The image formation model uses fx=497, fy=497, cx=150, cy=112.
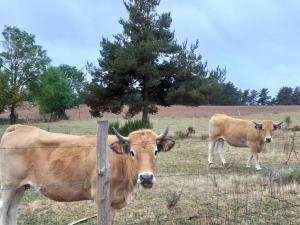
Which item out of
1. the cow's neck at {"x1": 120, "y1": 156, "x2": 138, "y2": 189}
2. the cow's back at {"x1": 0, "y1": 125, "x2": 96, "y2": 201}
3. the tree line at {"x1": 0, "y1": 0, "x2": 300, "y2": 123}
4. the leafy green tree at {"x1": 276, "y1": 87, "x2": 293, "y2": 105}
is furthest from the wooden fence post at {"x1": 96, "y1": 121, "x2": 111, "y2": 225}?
the leafy green tree at {"x1": 276, "y1": 87, "x2": 293, "y2": 105}

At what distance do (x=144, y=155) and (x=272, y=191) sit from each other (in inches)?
198

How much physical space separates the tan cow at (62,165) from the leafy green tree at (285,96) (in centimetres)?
11750

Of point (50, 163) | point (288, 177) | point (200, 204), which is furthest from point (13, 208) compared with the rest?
point (288, 177)

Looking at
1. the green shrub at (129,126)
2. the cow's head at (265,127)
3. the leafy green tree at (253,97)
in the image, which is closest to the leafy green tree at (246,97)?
the leafy green tree at (253,97)

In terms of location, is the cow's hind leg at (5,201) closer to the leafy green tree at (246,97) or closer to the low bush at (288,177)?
the low bush at (288,177)

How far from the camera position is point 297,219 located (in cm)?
895

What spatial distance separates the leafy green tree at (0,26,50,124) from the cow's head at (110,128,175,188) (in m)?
57.8

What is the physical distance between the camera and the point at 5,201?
8.21 metres

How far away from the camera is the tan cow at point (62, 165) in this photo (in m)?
7.50

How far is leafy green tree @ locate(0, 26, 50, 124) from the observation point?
211 feet

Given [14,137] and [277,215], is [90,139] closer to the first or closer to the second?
[14,137]

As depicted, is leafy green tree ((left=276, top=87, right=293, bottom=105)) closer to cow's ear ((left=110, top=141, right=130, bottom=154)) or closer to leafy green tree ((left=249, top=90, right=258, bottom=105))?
leafy green tree ((left=249, top=90, right=258, bottom=105))

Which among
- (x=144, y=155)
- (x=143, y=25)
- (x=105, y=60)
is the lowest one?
(x=144, y=155)

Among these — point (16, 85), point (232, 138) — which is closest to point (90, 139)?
point (232, 138)
